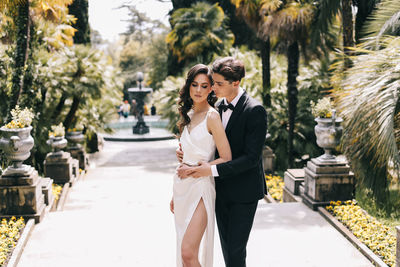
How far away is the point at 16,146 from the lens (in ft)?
18.3

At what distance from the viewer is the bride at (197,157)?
293cm

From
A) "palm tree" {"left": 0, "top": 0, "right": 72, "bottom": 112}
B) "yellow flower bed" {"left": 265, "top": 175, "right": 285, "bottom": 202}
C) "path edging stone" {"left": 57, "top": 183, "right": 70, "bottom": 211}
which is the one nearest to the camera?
"path edging stone" {"left": 57, "top": 183, "right": 70, "bottom": 211}

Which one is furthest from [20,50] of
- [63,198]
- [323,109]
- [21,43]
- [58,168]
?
[323,109]

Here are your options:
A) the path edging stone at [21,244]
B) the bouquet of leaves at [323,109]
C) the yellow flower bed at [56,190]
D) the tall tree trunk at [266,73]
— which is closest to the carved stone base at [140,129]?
the tall tree trunk at [266,73]

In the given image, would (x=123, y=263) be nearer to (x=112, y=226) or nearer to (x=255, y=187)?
(x=112, y=226)

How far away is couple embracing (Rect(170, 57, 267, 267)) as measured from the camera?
289 centimetres

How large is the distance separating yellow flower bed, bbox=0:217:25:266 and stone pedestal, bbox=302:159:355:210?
413 cm

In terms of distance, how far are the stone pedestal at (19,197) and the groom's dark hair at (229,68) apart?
3.94m

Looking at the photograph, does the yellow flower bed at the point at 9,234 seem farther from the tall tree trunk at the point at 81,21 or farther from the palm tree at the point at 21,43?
the tall tree trunk at the point at 81,21

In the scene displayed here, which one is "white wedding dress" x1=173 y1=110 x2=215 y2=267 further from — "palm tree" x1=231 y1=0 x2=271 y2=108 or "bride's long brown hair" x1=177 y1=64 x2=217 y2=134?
"palm tree" x1=231 y1=0 x2=271 y2=108

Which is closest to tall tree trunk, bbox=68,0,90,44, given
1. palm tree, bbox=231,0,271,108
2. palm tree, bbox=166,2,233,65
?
palm tree, bbox=166,2,233,65

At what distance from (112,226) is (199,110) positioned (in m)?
3.01

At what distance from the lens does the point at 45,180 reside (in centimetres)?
696

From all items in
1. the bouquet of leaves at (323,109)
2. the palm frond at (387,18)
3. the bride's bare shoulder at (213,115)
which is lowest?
the bouquet of leaves at (323,109)
